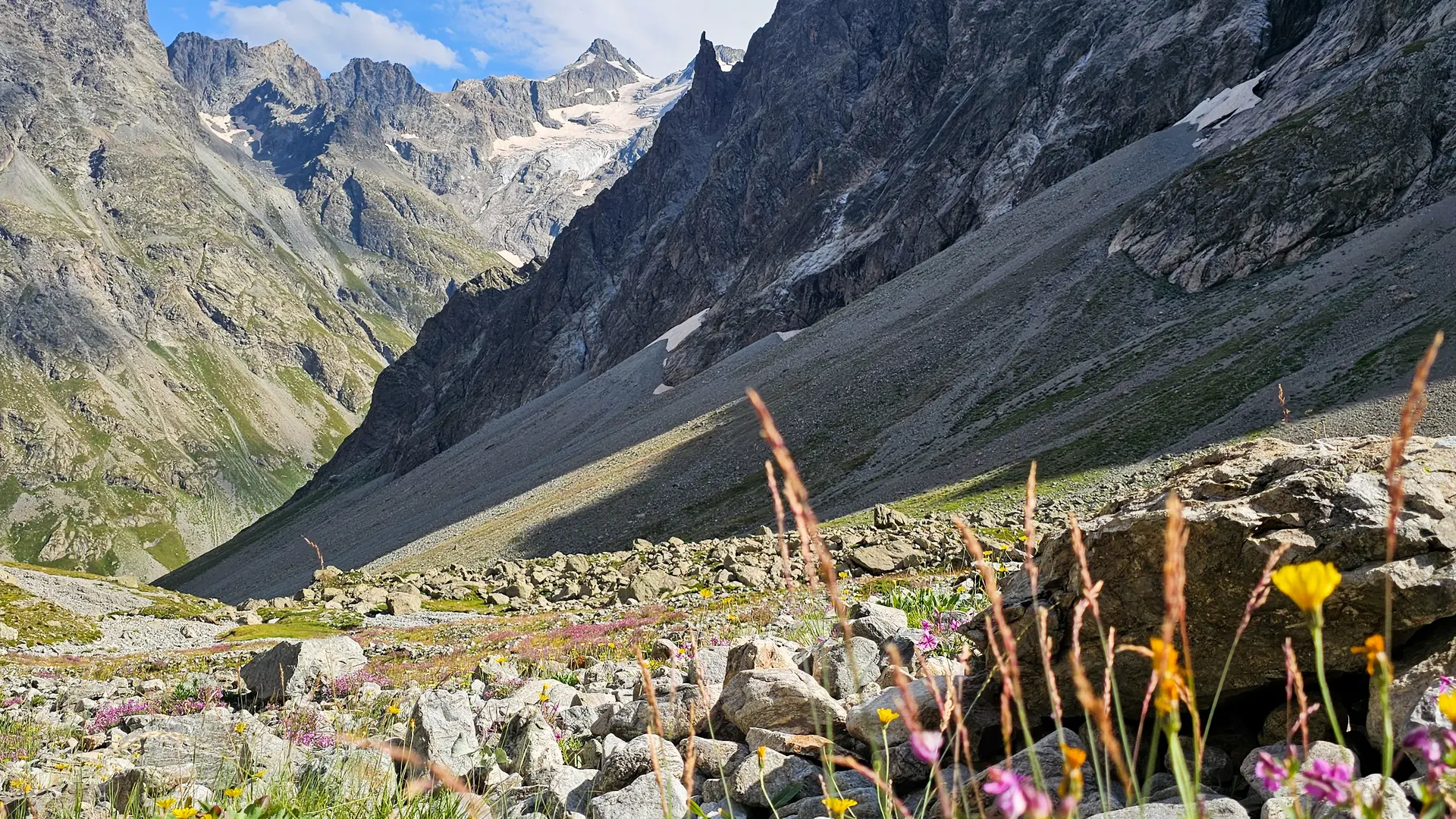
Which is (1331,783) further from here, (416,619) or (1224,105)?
(1224,105)

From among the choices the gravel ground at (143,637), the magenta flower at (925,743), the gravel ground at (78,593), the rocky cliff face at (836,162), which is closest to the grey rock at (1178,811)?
the magenta flower at (925,743)

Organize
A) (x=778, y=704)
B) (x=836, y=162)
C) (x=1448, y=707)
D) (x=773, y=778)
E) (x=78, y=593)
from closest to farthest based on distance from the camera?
(x=1448, y=707) → (x=773, y=778) → (x=778, y=704) → (x=78, y=593) → (x=836, y=162)

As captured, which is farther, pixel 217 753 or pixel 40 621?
pixel 40 621

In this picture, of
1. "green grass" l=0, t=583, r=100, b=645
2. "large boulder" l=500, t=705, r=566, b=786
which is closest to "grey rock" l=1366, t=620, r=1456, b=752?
"large boulder" l=500, t=705, r=566, b=786

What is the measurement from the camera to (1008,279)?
7381 cm

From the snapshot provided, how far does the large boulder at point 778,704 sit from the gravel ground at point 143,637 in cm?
2670

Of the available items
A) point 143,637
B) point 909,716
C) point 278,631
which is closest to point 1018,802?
point 909,716

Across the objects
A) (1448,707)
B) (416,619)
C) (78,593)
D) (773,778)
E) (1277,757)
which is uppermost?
(78,593)

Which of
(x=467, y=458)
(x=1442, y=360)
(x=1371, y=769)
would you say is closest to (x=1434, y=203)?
(x=1442, y=360)

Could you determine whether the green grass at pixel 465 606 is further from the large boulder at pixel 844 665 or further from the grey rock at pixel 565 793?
the grey rock at pixel 565 793

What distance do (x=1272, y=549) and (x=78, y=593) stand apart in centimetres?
4832

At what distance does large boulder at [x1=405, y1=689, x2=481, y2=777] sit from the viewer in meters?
6.17

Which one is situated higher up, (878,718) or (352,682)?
(352,682)

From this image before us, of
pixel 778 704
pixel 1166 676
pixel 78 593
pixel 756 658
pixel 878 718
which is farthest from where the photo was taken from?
pixel 78 593
